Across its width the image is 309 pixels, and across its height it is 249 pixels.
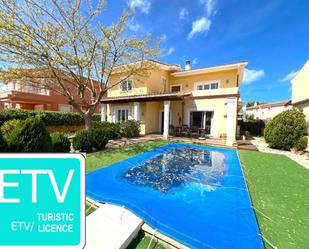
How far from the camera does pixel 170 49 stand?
50.9 feet

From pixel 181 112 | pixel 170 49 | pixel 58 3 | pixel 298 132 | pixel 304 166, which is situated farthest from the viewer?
pixel 181 112

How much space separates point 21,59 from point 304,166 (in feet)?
59.9

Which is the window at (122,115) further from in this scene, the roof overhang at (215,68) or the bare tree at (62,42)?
the bare tree at (62,42)

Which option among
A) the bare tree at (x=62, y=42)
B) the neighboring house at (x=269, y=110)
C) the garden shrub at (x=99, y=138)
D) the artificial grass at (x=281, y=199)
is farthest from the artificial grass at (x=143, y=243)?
the neighboring house at (x=269, y=110)

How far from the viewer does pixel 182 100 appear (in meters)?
19.6

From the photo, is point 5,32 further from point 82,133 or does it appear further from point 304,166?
point 304,166

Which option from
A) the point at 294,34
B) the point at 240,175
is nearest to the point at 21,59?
the point at 240,175

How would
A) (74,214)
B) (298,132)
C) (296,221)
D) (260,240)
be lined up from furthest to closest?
1. (298,132)
2. (296,221)
3. (260,240)
4. (74,214)

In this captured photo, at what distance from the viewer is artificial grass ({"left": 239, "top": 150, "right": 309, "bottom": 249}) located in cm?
393

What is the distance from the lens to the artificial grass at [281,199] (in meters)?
3.93

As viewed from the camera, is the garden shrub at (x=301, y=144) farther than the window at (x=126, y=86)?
No

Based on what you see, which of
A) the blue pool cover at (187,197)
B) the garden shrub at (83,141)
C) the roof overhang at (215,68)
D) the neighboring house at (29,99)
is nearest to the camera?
the blue pool cover at (187,197)

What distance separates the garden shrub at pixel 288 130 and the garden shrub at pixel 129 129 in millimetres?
12819

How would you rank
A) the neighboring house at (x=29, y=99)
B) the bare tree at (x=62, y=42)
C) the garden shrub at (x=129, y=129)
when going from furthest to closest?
the neighboring house at (x=29, y=99)
the garden shrub at (x=129, y=129)
the bare tree at (x=62, y=42)
